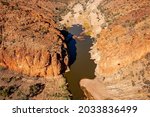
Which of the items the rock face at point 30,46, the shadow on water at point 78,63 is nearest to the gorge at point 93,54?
the rock face at point 30,46

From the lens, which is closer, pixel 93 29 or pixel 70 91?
pixel 70 91

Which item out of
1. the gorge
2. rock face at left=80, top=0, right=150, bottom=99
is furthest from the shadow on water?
rock face at left=80, top=0, right=150, bottom=99

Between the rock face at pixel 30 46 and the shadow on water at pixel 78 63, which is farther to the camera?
the rock face at pixel 30 46

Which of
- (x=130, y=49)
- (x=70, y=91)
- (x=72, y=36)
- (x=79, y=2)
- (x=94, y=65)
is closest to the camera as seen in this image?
(x=70, y=91)

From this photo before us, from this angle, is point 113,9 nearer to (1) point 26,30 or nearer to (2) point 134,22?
(2) point 134,22

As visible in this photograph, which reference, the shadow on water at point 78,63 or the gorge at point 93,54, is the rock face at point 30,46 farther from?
the shadow on water at point 78,63

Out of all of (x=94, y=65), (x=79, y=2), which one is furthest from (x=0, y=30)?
(x=79, y=2)

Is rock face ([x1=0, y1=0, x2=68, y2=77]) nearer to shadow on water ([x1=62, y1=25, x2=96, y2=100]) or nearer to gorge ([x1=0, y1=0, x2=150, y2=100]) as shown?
gorge ([x1=0, y1=0, x2=150, y2=100])
